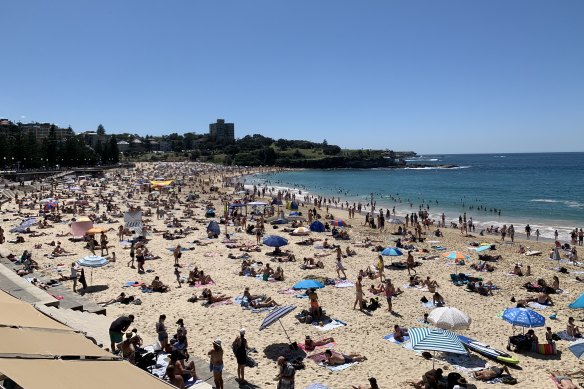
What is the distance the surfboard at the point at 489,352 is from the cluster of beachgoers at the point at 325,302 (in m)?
0.03

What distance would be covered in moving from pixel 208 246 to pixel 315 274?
722 cm

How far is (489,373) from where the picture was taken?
9047 millimetres

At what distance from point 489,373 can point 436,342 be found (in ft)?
5.51

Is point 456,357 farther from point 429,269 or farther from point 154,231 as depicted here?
point 154,231

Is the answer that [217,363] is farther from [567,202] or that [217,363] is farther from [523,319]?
[567,202]

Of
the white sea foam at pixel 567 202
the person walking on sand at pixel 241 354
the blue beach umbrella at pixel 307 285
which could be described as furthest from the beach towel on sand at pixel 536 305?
the white sea foam at pixel 567 202

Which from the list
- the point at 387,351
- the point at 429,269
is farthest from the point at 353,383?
the point at 429,269

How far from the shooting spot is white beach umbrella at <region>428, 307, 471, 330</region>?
32.1 ft

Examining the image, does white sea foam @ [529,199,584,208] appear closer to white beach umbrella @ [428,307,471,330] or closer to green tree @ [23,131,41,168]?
white beach umbrella @ [428,307,471,330]

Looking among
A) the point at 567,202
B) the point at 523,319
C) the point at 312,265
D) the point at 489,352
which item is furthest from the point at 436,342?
the point at 567,202

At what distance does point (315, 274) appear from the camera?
676 inches

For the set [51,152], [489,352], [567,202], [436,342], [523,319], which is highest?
[51,152]

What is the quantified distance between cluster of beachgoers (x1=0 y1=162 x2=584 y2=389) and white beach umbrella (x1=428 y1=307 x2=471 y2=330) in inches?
1.0

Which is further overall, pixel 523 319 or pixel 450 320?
pixel 523 319
